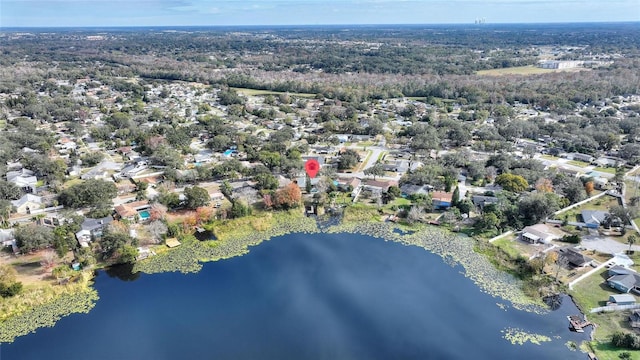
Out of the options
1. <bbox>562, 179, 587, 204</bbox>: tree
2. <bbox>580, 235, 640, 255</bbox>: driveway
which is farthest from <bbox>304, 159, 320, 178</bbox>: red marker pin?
<bbox>580, 235, 640, 255</bbox>: driveway

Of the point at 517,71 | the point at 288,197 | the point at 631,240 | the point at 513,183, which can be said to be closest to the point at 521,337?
the point at 631,240

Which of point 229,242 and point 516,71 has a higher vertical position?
point 516,71

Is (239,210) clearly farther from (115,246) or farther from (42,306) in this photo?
(42,306)

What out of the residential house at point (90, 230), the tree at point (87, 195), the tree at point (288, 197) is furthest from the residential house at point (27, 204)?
the tree at point (288, 197)

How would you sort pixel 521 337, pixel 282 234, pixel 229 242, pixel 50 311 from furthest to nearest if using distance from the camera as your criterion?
pixel 282 234, pixel 229 242, pixel 50 311, pixel 521 337

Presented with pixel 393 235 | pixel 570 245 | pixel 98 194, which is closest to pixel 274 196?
pixel 393 235

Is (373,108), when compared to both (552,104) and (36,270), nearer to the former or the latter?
(552,104)

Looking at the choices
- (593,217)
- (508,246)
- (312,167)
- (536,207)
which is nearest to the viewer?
(508,246)

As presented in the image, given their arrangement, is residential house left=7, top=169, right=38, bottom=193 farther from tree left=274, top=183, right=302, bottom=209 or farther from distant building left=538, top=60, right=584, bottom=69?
distant building left=538, top=60, right=584, bottom=69
